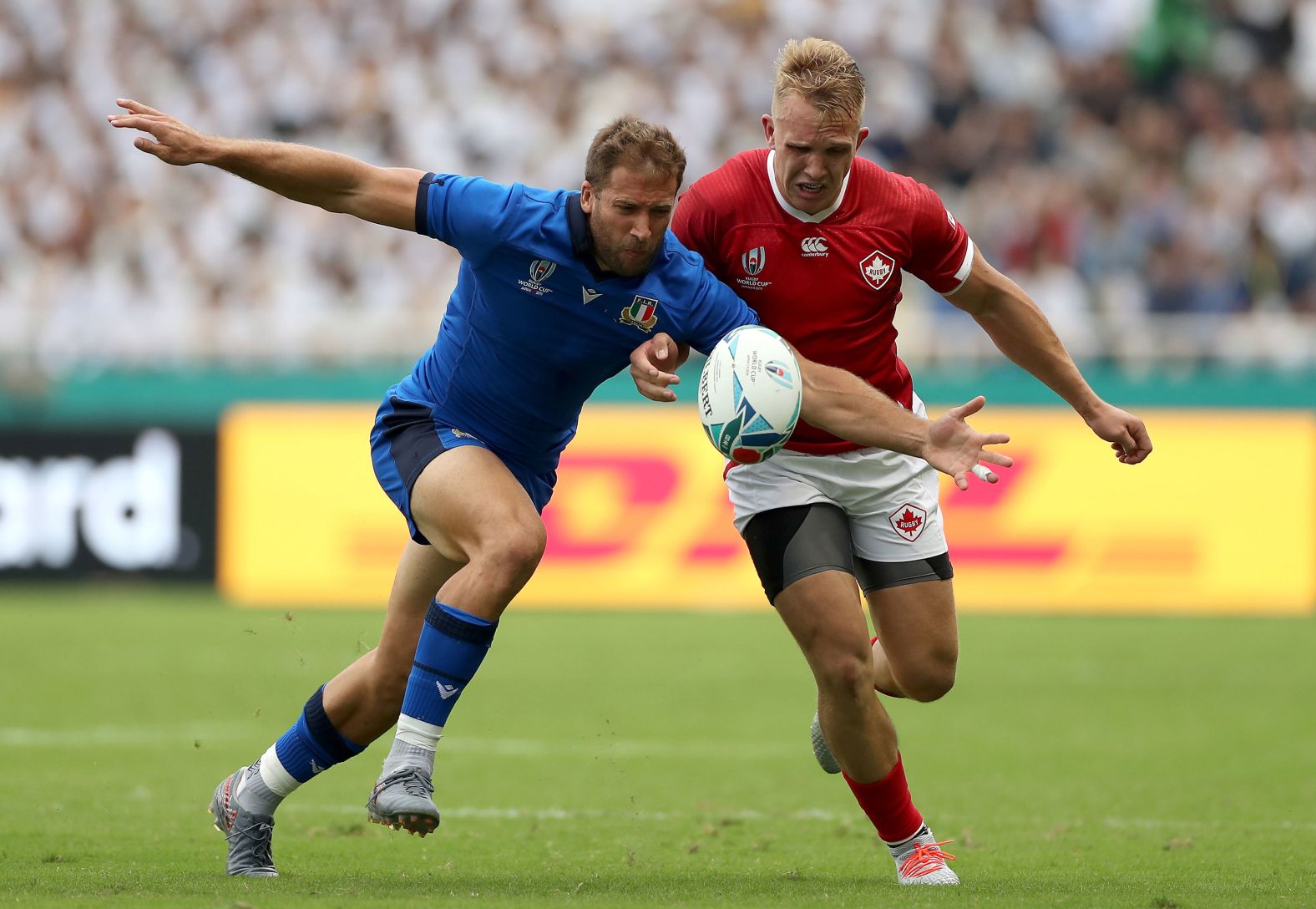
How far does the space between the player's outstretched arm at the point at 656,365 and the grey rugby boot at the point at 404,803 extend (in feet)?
4.52

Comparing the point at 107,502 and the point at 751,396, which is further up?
the point at 751,396

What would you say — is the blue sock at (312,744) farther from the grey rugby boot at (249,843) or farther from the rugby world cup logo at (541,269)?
the rugby world cup logo at (541,269)

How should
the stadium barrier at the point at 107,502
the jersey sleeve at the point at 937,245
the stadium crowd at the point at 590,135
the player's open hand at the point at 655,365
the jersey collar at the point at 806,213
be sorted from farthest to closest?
the stadium crowd at the point at 590,135 < the stadium barrier at the point at 107,502 < the jersey sleeve at the point at 937,245 < the jersey collar at the point at 806,213 < the player's open hand at the point at 655,365

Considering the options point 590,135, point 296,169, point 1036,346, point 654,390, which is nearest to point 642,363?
point 654,390

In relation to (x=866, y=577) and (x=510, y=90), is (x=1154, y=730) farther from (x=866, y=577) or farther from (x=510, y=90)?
(x=510, y=90)

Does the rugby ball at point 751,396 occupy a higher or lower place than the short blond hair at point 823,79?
lower

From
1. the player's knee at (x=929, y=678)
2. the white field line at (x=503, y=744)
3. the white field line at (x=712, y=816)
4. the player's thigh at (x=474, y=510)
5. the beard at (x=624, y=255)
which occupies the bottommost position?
the white field line at (x=503, y=744)

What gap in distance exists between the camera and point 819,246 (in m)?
6.40

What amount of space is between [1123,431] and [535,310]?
215cm

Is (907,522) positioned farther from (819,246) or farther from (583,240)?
(583,240)

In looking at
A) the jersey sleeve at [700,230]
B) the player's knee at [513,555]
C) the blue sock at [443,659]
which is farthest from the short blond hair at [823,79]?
the blue sock at [443,659]

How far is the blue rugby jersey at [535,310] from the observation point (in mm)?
5977

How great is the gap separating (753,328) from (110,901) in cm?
265

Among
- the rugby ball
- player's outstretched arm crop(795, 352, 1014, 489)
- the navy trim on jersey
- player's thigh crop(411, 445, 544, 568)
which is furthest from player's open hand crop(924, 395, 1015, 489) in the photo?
the navy trim on jersey
